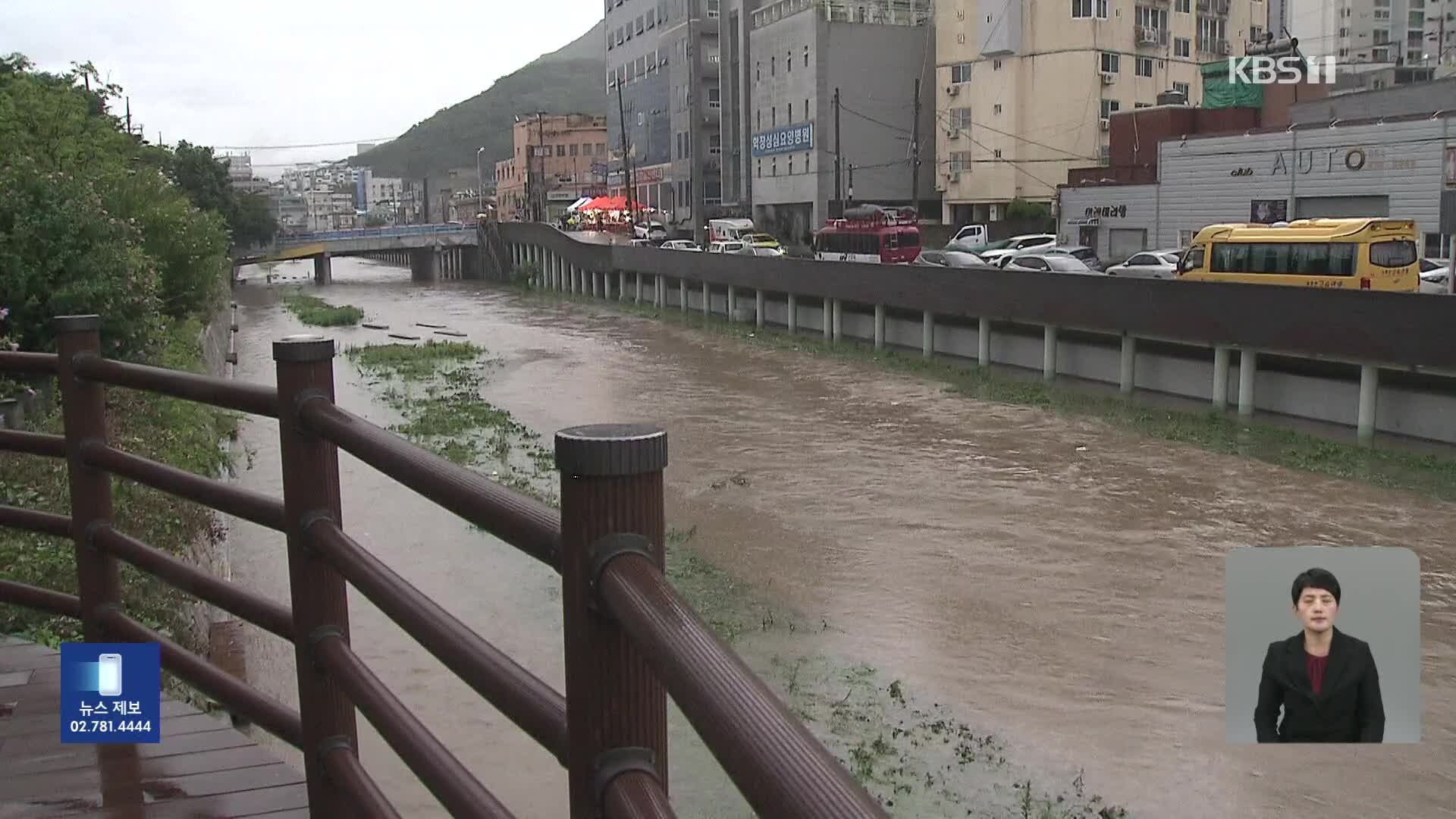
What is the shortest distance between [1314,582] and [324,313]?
146 feet

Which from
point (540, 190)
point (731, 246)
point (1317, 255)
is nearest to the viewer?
point (1317, 255)

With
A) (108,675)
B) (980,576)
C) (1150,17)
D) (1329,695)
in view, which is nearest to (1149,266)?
(980,576)

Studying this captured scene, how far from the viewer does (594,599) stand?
5.43 ft

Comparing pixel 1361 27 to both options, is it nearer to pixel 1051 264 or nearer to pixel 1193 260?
pixel 1051 264

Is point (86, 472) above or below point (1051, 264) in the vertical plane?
above

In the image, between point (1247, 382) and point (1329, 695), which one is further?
point (1247, 382)

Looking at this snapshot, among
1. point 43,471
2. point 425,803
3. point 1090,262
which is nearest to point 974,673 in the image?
point 425,803

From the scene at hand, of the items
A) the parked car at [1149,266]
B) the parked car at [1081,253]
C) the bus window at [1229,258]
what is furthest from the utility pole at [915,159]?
the bus window at [1229,258]

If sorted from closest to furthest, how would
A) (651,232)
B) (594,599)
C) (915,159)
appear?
(594,599)
(915,159)
(651,232)

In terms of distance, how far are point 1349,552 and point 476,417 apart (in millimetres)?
18519

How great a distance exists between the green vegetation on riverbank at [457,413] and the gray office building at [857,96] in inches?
1083

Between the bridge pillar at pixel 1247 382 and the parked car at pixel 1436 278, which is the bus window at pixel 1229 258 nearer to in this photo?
the parked car at pixel 1436 278

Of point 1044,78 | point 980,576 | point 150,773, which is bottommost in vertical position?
point 980,576

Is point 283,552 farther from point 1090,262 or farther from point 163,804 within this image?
point 1090,262
